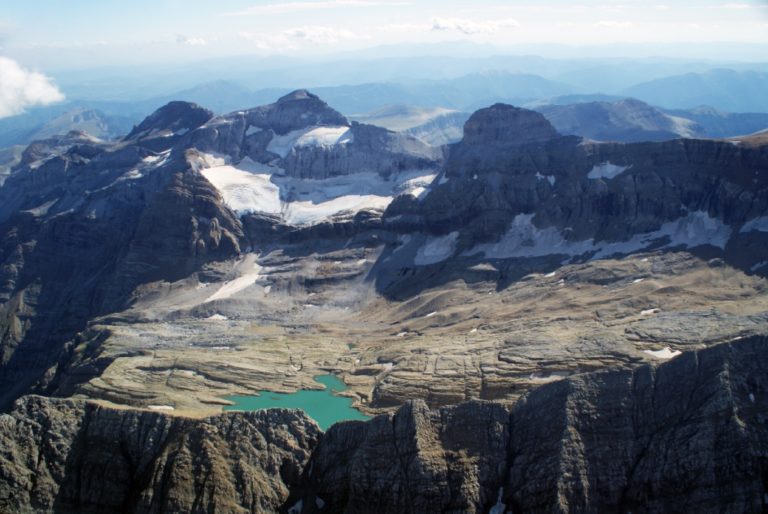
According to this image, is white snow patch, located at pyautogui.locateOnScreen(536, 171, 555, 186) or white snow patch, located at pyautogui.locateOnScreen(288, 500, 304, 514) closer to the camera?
white snow patch, located at pyautogui.locateOnScreen(288, 500, 304, 514)

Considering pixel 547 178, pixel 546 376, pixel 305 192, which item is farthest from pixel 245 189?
pixel 546 376

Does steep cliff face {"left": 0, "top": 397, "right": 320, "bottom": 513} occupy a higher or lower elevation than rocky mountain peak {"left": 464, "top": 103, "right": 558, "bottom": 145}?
lower

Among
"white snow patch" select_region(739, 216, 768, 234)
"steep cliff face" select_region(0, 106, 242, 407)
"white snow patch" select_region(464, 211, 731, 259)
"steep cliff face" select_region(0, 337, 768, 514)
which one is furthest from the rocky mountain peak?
"steep cliff face" select_region(0, 337, 768, 514)

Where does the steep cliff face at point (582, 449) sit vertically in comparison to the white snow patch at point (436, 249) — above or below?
above

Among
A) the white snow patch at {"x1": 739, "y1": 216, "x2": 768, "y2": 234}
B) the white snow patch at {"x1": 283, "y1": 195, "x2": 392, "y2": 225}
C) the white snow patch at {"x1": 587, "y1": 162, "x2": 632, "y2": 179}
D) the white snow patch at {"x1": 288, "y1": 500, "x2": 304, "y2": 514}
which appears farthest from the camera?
the white snow patch at {"x1": 283, "y1": 195, "x2": 392, "y2": 225}

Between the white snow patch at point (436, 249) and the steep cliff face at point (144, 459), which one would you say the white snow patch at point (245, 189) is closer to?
the white snow patch at point (436, 249)

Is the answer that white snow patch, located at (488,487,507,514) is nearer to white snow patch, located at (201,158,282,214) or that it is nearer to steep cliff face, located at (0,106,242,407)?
steep cliff face, located at (0,106,242,407)

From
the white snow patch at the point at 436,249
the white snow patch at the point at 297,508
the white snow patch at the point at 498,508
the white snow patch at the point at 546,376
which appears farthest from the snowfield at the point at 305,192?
the white snow patch at the point at 498,508

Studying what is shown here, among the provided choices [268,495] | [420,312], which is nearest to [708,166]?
[420,312]
